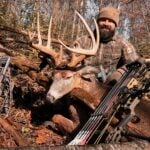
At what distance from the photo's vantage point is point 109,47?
26.8 ft

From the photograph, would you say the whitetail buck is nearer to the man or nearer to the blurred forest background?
the man

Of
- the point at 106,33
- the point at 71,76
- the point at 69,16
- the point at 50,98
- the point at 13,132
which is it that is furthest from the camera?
the point at 69,16

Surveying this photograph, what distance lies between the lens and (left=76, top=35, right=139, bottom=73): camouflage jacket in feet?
26.5

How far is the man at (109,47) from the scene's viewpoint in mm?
8133

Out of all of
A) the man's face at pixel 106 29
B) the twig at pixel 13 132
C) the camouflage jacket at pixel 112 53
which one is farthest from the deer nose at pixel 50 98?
the man's face at pixel 106 29

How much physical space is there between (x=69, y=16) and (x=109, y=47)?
7.52 m

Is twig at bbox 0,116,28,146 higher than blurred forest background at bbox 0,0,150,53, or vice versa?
blurred forest background at bbox 0,0,150,53

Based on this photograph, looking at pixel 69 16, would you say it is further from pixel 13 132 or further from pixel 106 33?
pixel 13 132

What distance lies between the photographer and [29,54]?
10.3 metres

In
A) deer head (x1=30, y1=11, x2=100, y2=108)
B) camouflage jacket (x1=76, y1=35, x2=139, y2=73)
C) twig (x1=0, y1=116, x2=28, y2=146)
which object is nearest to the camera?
twig (x1=0, y1=116, x2=28, y2=146)

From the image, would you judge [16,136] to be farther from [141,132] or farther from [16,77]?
[16,77]

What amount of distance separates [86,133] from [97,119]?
0.33 m

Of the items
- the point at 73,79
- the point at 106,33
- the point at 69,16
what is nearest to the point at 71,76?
the point at 73,79

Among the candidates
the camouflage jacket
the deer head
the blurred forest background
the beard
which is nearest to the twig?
the deer head
